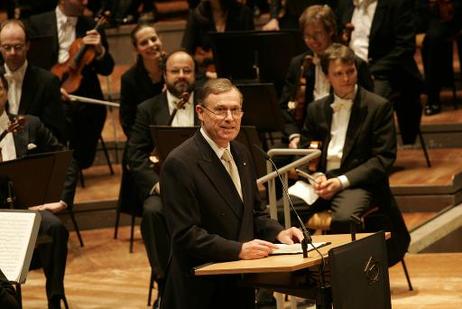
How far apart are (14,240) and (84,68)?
3.24m

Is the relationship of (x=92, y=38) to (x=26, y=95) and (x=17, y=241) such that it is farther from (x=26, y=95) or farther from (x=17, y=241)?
(x=17, y=241)

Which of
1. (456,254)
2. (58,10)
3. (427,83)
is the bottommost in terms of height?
(456,254)

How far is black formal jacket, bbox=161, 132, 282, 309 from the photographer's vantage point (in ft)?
14.7

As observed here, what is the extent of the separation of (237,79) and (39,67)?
1.28 meters

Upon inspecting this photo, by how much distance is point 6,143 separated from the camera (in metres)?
6.24

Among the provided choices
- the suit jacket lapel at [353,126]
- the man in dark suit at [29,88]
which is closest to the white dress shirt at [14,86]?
the man in dark suit at [29,88]

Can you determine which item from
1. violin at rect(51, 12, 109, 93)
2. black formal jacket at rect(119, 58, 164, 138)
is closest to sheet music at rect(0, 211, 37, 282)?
black formal jacket at rect(119, 58, 164, 138)

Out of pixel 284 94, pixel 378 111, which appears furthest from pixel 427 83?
pixel 378 111

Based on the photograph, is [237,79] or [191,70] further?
[237,79]

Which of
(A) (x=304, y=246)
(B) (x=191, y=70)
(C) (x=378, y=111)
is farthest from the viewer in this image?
(B) (x=191, y=70)

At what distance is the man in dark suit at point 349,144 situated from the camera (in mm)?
6008

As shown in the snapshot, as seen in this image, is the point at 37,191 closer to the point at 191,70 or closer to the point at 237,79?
the point at 191,70

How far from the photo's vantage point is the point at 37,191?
224 inches

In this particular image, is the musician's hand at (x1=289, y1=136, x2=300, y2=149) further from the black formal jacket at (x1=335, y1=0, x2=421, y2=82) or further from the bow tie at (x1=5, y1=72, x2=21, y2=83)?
the bow tie at (x1=5, y1=72, x2=21, y2=83)
